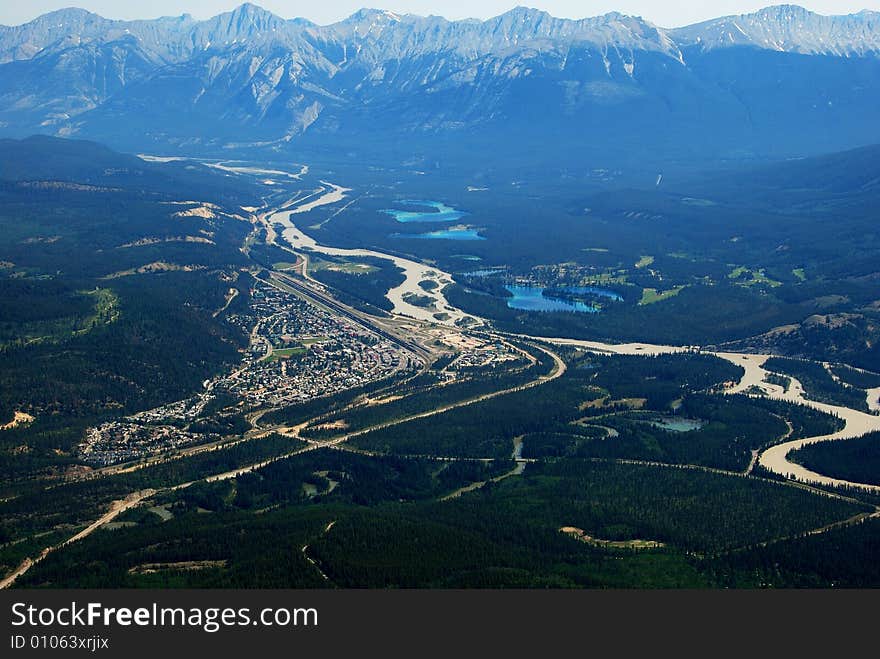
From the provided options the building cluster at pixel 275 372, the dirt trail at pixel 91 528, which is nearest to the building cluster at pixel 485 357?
the building cluster at pixel 275 372

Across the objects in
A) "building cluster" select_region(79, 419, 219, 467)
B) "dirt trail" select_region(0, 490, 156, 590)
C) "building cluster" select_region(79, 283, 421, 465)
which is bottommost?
"building cluster" select_region(79, 283, 421, 465)

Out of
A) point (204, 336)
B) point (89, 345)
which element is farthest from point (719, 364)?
point (89, 345)

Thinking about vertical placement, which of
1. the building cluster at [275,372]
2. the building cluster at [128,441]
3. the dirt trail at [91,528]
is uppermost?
the dirt trail at [91,528]

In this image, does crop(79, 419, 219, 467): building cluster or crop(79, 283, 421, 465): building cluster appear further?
crop(79, 283, 421, 465): building cluster

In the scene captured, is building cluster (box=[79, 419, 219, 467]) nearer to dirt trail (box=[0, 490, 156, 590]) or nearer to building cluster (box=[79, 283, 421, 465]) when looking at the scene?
building cluster (box=[79, 283, 421, 465])

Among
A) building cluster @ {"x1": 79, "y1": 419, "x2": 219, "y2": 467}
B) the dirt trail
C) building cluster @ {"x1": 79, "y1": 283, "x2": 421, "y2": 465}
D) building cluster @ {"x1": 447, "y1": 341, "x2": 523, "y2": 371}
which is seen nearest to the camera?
the dirt trail

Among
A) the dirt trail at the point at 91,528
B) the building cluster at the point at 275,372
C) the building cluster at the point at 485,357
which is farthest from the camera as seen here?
the building cluster at the point at 485,357

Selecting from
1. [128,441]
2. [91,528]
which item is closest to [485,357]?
[128,441]

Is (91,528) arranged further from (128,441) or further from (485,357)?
(485,357)

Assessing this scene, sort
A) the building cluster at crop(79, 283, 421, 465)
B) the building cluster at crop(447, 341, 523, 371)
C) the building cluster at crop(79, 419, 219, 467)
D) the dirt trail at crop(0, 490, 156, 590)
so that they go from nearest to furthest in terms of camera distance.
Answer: the dirt trail at crop(0, 490, 156, 590) → the building cluster at crop(79, 419, 219, 467) → the building cluster at crop(79, 283, 421, 465) → the building cluster at crop(447, 341, 523, 371)

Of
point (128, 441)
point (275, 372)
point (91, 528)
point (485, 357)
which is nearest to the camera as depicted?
point (91, 528)

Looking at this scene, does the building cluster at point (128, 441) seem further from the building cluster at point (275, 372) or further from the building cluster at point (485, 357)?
the building cluster at point (485, 357)

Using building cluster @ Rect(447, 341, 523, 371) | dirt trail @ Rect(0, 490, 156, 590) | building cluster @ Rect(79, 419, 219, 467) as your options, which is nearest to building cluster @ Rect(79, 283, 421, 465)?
building cluster @ Rect(79, 419, 219, 467)
